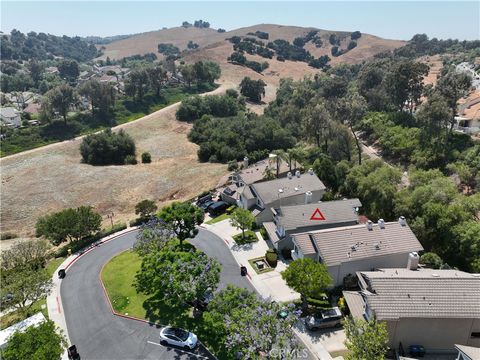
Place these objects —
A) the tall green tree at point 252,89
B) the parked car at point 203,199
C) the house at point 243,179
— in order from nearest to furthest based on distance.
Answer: the house at point 243,179 → the parked car at point 203,199 → the tall green tree at point 252,89

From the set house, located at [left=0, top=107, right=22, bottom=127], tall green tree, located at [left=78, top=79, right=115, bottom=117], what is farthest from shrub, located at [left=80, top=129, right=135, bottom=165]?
house, located at [left=0, top=107, right=22, bottom=127]

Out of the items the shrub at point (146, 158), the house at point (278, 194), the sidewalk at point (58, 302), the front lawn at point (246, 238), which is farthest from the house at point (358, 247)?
the shrub at point (146, 158)

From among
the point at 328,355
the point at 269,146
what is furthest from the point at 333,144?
the point at 328,355

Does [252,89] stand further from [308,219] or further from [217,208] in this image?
[308,219]

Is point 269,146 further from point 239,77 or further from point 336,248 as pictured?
point 239,77

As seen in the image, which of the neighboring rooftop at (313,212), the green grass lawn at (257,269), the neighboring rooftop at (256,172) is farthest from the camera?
the neighboring rooftop at (256,172)

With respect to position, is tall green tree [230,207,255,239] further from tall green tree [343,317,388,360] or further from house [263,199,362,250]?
tall green tree [343,317,388,360]

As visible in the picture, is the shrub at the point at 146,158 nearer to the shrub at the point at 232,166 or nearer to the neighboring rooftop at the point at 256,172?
the shrub at the point at 232,166
